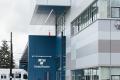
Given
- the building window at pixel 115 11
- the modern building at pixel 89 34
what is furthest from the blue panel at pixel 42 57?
the building window at pixel 115 11

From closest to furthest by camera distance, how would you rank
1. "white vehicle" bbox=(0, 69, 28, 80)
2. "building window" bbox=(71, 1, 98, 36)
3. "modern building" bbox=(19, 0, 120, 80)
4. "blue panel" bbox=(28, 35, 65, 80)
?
"modern building" bbox=(19, 0, 120, 80), "building window" bbox=(71, 1, 98, 36), "blue panel" bbox=(28, 35, 65, 80), "white vehicle" bbox=(0, 69, 28, 80)

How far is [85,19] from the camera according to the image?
40.6 meters

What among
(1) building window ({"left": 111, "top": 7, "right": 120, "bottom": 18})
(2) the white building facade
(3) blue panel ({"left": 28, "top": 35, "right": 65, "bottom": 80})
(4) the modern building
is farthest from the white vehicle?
(1) building window ({"left": 111, "top": 7, "right": 120, "bottom": 18})

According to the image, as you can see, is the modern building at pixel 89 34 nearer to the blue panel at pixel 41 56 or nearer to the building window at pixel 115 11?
the building window at pixel 115 11

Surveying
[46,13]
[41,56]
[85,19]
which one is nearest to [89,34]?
[85,19]

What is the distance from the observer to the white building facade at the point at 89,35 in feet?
108

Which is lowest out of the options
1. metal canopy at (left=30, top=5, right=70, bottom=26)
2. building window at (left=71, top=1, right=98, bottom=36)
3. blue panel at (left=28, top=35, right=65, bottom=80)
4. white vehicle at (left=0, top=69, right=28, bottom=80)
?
white vehicle at (left=0, top=69, right=28, bottom=80)

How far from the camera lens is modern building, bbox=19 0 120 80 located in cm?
3300

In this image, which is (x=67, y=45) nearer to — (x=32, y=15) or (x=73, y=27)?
(x=73, y=27)

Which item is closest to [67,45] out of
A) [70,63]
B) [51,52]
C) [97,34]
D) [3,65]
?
[70,63]

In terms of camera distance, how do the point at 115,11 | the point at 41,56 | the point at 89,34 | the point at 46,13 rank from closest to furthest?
the point at 115,11 < the point at 89,34 < the point at 46,13 < the point at 41,56

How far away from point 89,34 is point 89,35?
0.25 feet

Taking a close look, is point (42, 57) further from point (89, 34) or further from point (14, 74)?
point (89, 34)

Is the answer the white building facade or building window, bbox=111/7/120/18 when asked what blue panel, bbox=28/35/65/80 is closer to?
the white building facade
